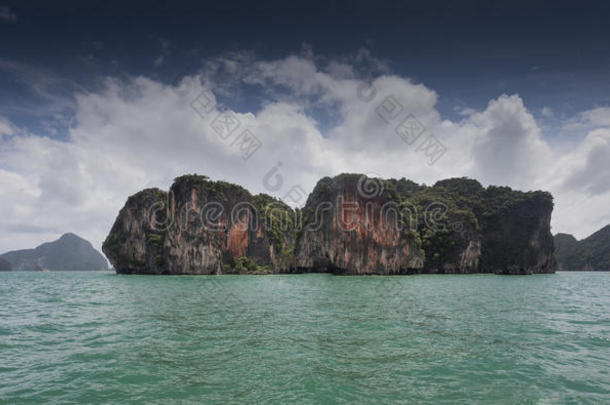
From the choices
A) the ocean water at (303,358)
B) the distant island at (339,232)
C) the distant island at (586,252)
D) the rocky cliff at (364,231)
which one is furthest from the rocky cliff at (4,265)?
the distant island at (586,252)

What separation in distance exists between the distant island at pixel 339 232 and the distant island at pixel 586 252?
60424 mm

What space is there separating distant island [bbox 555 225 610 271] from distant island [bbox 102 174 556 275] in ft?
198

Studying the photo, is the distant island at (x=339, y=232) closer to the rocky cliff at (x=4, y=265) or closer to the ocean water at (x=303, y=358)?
the ocean water at (x=303, y=358)

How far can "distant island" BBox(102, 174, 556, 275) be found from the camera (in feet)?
224

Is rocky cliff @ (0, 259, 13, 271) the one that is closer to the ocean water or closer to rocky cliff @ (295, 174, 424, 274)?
rocky cliff @ (295, 174, 424, 274)

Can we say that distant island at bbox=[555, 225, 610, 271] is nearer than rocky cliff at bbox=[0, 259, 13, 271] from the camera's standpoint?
Yes

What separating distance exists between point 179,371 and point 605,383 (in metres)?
9.70

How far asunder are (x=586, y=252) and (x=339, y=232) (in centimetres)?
13430

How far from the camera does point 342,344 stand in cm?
966

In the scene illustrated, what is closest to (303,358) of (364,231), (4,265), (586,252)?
(364,231)

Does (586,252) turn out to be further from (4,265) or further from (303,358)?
(4,265)

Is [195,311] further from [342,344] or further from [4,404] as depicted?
[4,404]

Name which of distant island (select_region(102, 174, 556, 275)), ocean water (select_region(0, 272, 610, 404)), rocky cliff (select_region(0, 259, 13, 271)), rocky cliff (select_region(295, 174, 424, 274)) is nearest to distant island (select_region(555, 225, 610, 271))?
distant island (select_region(102, 174, 556, 275))

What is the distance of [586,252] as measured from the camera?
136 m
